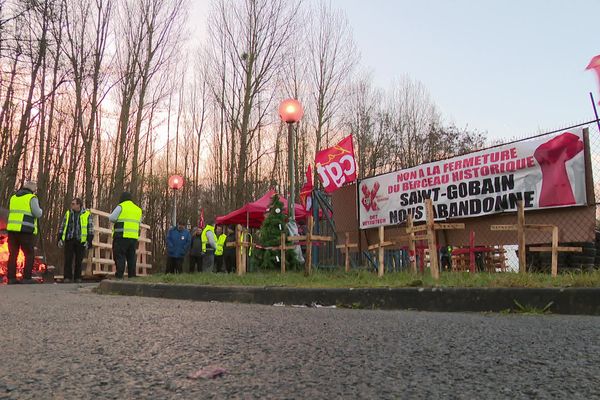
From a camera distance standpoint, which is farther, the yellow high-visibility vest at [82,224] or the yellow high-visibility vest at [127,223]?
the yellow high-visibility vest at [82,224]

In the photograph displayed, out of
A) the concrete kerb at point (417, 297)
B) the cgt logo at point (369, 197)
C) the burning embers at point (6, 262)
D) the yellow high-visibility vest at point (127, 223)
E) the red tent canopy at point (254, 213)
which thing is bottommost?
the concrete kerb at point (417, 297)

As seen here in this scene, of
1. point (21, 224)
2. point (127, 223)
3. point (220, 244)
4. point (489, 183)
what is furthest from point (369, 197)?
point (220, 244)

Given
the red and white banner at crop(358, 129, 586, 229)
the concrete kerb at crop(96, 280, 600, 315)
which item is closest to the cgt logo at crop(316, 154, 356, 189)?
the red and white banner at crop(358, 129, 586, 229)

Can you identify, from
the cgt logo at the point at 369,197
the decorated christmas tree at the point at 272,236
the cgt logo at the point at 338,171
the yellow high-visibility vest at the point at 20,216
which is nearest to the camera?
the yellow high-visibility vest at the point at 20,216

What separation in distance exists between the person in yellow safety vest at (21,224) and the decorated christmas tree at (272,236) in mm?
5652

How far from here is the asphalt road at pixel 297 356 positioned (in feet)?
6.55

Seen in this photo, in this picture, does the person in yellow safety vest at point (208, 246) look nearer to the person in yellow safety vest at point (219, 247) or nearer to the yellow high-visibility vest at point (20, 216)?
the person in yellow safety vest at point (219, 247)

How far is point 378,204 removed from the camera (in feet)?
33.9

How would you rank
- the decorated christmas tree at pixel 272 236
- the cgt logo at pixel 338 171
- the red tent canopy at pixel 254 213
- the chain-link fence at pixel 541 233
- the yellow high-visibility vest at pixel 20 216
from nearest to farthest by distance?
the chain-link fence at pixel 541 233 < the yellow high-visibility vest at pixel 20 216 < the cgt logo at pixel 338 171 < the decorated christmas tree at pixel 272 236 < the red tent canopy at pixel 254 213

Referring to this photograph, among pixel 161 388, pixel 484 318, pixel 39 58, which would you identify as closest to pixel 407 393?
pixel 161 388

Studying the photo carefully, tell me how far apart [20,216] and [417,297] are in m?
8.10

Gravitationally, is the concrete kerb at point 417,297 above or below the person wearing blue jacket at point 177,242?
below

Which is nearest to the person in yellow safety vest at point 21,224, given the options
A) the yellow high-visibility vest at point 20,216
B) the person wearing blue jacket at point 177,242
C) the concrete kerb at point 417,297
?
the yellow high-visibility vest at point 20,216

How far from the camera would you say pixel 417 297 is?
5.67m
